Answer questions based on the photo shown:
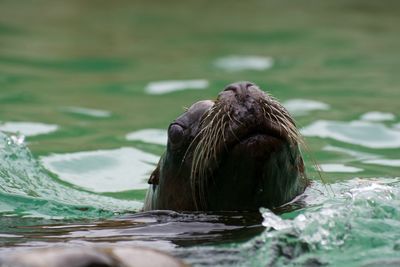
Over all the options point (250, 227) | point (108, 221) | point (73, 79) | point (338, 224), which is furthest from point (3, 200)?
point (73, 79)

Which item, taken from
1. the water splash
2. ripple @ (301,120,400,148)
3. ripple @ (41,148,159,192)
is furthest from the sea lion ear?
ripple @ (301,120,400,148)

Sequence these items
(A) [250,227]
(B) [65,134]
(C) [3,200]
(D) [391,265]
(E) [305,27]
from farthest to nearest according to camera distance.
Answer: (E) [305,27] → (B) [65,134] → (C) [3,200] → (A) [250,227] → (D) [391,265]

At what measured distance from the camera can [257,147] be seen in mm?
5125

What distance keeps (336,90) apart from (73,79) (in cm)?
311

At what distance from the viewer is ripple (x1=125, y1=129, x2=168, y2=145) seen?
8.97 m

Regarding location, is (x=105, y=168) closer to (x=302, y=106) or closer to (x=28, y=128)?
(x=28, y=128)

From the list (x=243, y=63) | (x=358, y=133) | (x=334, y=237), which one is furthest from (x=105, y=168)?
(x=243, y=63)

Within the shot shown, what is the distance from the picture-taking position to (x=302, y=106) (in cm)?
1006

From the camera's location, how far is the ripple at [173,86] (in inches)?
430

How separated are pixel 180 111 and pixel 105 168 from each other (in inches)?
69.3

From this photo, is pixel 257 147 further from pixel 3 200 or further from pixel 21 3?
pixel 21 3

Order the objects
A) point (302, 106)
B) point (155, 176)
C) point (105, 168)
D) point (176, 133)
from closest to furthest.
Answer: point (176, 133) < point (155, 176) < point (105, 168) < point (302, 106)

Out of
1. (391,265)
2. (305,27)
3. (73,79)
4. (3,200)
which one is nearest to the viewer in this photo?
(391,265)

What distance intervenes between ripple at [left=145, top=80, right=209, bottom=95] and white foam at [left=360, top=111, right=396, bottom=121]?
2.01 m
